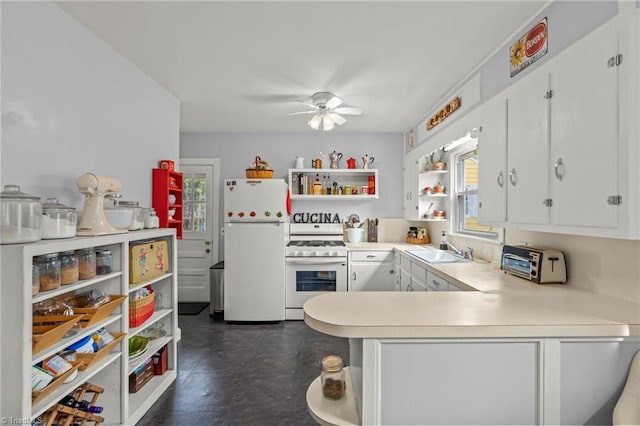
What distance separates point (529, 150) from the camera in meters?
1.80

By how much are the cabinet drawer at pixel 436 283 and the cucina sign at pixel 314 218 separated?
2.12 meters

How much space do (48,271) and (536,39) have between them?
2.96 metres

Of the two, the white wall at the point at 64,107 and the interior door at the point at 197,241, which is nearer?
the white wall at the point at 64,107

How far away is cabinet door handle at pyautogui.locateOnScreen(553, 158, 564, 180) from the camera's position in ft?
5.15

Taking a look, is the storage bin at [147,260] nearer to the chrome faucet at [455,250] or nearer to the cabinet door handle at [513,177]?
the cabinet door handle at [513,177]

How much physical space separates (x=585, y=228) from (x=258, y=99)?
2963 millimetres

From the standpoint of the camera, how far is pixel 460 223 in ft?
12.1

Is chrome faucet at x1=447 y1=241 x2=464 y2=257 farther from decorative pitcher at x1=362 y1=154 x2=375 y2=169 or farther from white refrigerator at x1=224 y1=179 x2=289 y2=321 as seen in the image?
white refrigerator at x1=224 y1=179 x2=289 y2=321

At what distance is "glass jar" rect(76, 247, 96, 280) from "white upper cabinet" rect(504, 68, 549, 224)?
8.25 feet

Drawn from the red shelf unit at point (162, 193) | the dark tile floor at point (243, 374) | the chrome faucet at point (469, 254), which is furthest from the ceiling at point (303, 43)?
the dark tile floor at point (243, 374)

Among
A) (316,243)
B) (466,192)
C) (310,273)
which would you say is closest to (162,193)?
(310,273)

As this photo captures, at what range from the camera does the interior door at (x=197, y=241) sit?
181 inches

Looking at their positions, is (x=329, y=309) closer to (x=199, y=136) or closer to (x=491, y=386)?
(x=491, y=386)

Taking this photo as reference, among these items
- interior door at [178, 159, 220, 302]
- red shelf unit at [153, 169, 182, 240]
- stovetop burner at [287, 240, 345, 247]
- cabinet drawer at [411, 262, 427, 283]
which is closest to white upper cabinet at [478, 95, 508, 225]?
cabinet drawer at [411, 262, 427, 283]
